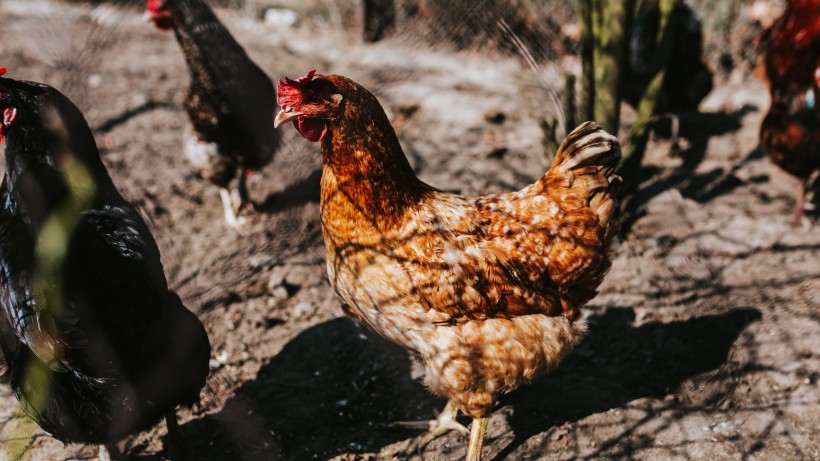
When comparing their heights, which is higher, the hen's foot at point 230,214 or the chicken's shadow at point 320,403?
the hen's foot at point 230,214

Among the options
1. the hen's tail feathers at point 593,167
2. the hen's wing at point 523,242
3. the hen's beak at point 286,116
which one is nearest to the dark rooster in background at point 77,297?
the hen's beak at point 286,116

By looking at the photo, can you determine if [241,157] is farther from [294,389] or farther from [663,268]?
[663,268]

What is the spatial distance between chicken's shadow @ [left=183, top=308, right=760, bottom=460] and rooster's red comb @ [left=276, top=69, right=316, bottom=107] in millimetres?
1325

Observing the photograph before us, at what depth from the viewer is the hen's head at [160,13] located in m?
3.54

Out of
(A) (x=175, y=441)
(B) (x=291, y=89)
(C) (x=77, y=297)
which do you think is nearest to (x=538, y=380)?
(A) (x=175, y=441)

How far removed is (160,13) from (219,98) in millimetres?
592

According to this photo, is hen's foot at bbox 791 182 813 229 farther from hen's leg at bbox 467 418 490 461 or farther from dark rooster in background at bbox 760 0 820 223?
hen's leg at bbox 467 418 490 461

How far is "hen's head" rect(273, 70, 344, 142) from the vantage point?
6.65 feet

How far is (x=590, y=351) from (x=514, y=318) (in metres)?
0.87

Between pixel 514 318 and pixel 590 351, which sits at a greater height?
pixel 514 318

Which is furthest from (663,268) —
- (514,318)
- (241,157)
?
(241,157)

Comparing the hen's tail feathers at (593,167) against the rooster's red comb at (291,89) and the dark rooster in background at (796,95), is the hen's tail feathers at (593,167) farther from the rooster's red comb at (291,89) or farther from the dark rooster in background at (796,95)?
the dark rooster in background at (796,95)

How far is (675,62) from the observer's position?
4.41 m

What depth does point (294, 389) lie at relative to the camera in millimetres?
2750
